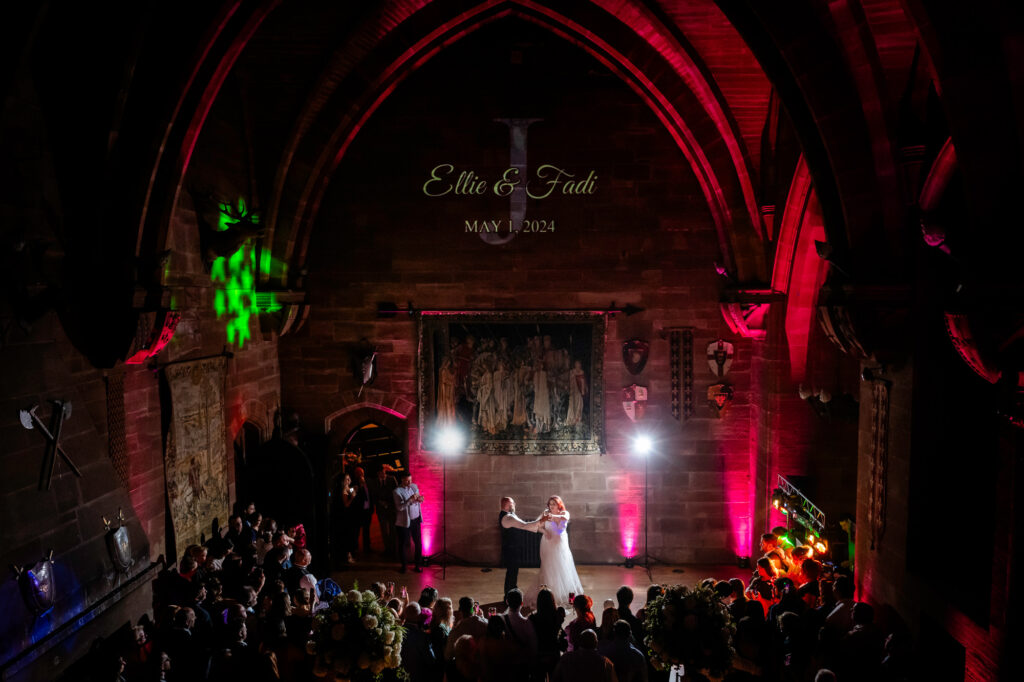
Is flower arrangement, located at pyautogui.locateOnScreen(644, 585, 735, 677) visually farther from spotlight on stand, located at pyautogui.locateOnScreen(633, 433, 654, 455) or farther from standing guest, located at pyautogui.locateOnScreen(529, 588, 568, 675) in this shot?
spotlight on stand, located at pyautogui.locateOnScreen(633, 433, 654, 455)

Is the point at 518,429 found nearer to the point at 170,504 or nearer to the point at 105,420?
the point at 170,504

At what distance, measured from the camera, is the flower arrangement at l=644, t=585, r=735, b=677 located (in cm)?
568

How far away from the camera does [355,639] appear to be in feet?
18.2

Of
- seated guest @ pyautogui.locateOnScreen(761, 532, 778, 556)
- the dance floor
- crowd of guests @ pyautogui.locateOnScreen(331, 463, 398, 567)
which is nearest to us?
seated guest @ pyautogui.locateOnScreen(761, 532, 778, 556)

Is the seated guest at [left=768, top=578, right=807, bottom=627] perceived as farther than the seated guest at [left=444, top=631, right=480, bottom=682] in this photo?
Yes

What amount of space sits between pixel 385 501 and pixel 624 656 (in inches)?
280

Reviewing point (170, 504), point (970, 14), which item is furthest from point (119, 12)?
point (970, 14)

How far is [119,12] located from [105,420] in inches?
144

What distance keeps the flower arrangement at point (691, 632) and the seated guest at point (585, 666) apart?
597mm

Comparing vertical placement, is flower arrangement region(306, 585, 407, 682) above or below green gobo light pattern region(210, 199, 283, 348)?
below

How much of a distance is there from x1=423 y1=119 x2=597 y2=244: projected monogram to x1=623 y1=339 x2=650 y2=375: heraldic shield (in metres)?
2.28

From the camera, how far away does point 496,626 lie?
586 cm

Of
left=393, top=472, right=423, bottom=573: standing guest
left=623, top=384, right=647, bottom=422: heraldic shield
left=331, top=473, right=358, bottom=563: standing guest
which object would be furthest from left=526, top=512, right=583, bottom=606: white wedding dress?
left=331, top=473, right=358, bottom=563: standing guest

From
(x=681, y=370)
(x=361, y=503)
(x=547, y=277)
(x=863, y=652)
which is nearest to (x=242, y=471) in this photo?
(x=361, y=503)
